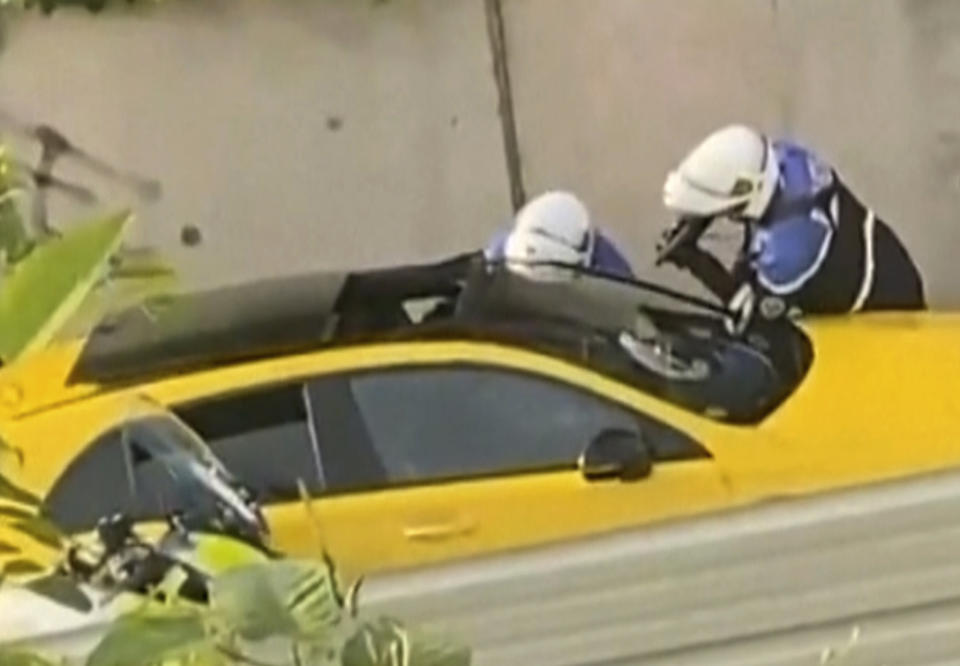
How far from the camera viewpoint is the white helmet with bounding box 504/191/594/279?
13.1ft

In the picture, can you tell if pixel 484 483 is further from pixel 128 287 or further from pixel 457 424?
pixel 128 287

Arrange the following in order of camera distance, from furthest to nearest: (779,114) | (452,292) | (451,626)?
(779,114), (452,292), (451,626)

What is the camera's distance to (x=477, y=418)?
142 inches

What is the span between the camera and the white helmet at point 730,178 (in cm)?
393

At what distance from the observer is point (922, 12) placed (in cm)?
488

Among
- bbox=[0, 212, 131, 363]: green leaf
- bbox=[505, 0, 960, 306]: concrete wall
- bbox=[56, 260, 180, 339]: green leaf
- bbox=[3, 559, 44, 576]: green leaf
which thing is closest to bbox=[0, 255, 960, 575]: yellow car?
bbox=[505, 0, 960, 306]: concrete wall

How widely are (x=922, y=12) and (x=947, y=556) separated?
1.63m

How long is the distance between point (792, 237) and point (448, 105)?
1.17 m

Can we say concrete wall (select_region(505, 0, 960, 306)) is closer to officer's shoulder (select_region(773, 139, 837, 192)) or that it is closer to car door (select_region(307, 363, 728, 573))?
officer's shoulder (select_region(773, 139, 837, 192))

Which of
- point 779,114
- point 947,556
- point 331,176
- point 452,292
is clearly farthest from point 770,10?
point 947,556

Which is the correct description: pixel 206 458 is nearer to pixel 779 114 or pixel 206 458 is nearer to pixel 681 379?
pixel 681 379

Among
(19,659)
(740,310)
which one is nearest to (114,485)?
(740,310)

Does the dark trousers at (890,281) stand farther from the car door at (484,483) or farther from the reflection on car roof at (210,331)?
the reflection on car roof at (210,331)

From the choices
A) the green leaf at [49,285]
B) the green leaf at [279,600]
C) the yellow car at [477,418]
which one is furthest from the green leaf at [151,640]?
the yellow car at [477,418]
